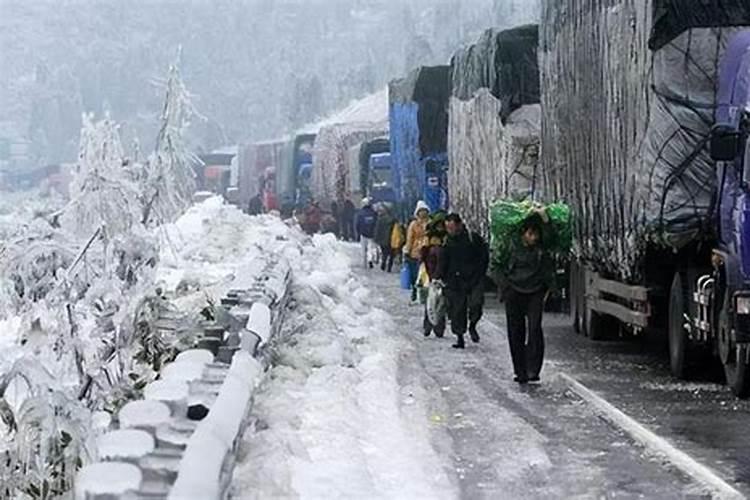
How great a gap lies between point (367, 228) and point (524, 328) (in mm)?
25482

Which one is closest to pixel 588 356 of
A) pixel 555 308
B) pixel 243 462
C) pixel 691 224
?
pixel 691 224

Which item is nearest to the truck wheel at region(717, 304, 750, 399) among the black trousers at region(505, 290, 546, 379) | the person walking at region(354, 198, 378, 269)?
the black trousers at region(505, 290, 546, 379)

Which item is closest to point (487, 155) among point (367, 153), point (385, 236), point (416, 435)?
point (385, 236)

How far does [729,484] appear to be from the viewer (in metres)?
10.1

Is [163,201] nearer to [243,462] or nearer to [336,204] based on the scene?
[243,462]

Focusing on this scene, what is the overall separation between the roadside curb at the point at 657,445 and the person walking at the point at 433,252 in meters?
5.22

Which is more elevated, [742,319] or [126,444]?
[126,444]

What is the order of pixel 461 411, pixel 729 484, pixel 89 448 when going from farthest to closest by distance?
pixel 461 411, pixel 729 484, pixel 89 448

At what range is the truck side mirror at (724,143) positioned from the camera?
13530mm

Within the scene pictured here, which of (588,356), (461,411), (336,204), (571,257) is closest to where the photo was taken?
(461,411)

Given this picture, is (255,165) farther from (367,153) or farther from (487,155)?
(487,155)

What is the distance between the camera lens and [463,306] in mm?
19906

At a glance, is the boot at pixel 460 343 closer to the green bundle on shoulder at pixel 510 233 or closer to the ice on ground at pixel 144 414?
the green bundle on shoulder at pixel 510 233

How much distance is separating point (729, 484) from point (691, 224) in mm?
5237
